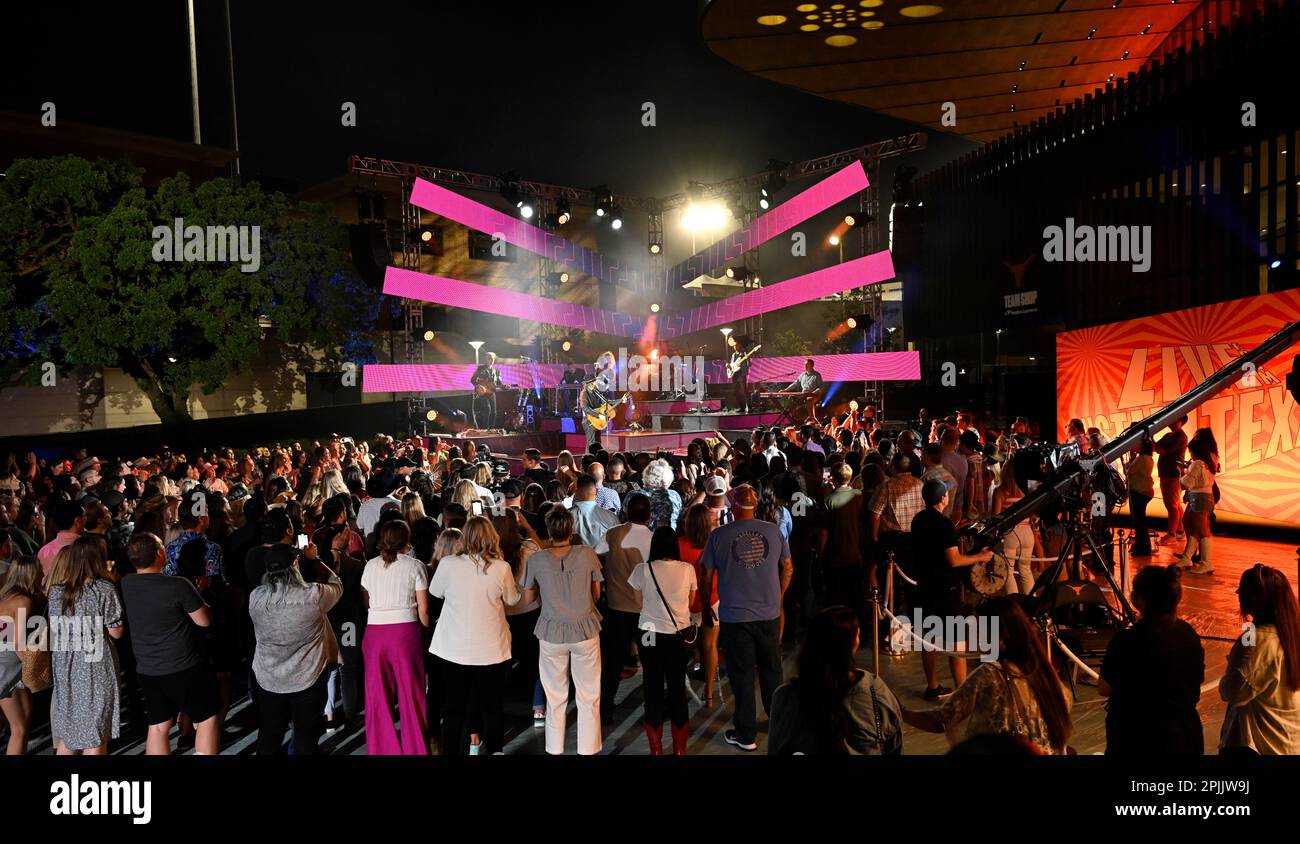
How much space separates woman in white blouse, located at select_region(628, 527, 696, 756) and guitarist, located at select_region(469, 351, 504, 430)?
16617 mm

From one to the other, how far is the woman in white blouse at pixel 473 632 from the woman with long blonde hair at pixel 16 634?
218 cm

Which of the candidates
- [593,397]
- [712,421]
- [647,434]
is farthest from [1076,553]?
[712,421]

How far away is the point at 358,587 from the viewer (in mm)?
4922

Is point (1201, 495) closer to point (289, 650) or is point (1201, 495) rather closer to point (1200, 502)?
point (1200, 502)

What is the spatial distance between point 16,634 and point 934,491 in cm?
550

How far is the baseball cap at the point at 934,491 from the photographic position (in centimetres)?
525

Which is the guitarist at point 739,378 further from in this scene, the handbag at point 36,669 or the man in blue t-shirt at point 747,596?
the handbag at point 36,669

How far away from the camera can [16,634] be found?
437cm

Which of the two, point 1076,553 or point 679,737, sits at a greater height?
point 1076,553

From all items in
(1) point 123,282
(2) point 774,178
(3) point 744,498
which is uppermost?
(2) point 774,178

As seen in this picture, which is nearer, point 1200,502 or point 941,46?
point 1200,502

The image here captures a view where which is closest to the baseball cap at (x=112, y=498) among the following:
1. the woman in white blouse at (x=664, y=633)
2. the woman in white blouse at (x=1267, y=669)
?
the woman in white blouse at (x=664, y=633)

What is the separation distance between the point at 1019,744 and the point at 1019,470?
179 inches

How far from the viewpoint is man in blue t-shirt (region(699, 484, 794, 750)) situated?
4637 millimetres
